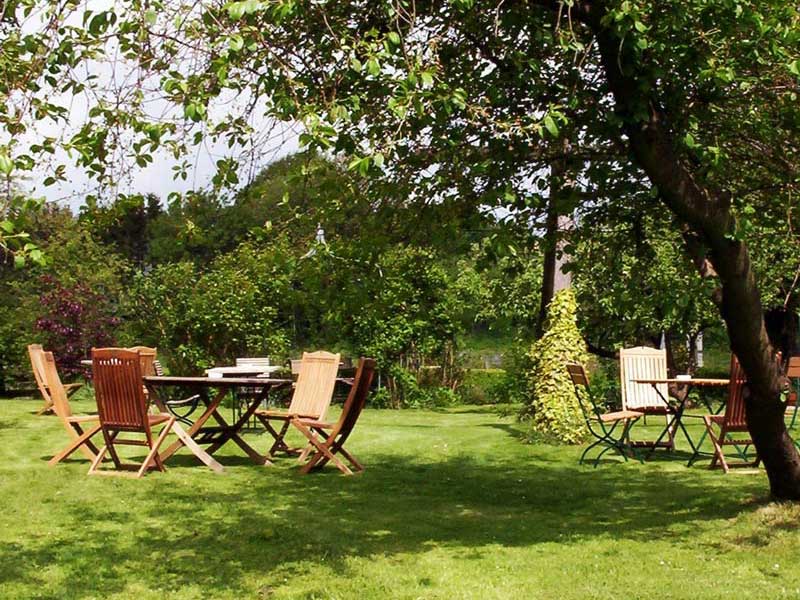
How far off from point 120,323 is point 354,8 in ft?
48.2

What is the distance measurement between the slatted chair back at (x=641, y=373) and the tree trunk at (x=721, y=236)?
3941mm

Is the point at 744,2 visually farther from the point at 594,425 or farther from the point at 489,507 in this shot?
the point at 594,425

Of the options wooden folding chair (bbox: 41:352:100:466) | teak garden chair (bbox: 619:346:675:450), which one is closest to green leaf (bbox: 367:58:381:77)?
wooden folding chair (bbox: 41:352:100:466)

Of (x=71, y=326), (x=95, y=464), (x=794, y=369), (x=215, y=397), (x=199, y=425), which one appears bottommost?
(x=95, y=464)

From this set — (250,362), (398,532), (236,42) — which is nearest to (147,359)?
(250,362)

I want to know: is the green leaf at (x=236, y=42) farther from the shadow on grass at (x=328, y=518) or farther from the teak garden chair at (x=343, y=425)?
the teak garden chair at (x=343, y=425)

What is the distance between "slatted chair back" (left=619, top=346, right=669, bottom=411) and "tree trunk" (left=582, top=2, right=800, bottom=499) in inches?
155

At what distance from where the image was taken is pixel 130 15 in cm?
459

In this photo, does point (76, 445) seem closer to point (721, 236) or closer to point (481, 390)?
point (721, 236)

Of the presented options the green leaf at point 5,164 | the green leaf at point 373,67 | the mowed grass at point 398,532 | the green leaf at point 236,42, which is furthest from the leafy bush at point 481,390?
the green leaf at point 5,164

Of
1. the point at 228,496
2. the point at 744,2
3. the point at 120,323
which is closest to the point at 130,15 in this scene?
the point at 744,2

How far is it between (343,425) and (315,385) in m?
0.81

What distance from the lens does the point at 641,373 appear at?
11.1 metres

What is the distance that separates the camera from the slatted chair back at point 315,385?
9734mm
